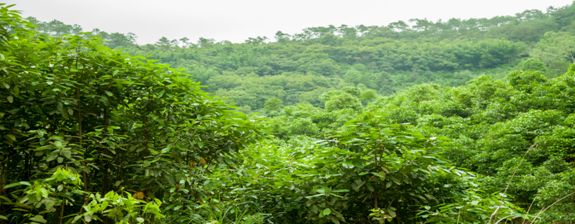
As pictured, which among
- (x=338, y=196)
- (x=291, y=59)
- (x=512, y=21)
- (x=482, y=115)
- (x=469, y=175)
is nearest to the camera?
(x=338, y=196)

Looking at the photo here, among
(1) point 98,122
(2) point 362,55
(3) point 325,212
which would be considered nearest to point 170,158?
(1) point 98,122

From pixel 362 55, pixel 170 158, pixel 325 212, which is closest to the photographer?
pixel 325 212

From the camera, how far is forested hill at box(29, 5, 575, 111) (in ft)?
121

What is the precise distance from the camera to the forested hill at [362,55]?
121 ft

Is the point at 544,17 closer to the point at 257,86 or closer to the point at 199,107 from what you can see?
the point at 257,86

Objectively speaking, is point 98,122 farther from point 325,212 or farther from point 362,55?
point 362,55

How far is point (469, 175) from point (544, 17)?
5250 cm

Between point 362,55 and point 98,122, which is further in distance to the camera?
point 362,55

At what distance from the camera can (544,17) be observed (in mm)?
47844

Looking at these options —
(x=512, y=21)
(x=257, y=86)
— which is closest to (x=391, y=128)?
(x=257, y=86)

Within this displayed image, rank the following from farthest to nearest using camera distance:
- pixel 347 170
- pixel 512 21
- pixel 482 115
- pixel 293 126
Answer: pixel 512 21, pixel 293 126, pixel 482 115, pixel 347 170

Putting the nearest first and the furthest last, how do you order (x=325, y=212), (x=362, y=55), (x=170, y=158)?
1. (x=325, y=212)
2. (x=170, y=158)
3. (x=362, y=55)

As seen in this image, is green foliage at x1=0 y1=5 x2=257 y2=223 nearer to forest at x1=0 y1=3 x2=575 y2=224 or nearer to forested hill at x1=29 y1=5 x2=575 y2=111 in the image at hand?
forest at x1=0 y1=3 x2=575 y2=224

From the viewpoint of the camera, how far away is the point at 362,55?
47.4 metres
